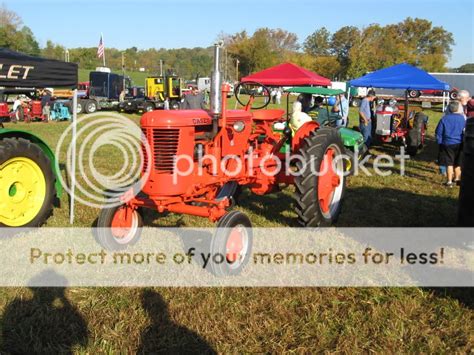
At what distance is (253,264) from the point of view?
399cm

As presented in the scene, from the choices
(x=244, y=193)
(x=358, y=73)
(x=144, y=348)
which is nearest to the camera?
(x=144, y=348)

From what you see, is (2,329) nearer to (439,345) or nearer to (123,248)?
(123,248)

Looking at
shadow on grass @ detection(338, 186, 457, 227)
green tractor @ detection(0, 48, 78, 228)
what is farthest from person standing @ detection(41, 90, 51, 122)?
shadow on grass @ detection(338, 186, 457, 227)

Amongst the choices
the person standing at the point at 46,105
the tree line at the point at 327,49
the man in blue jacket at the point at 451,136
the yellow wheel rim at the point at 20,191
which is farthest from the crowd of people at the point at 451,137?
the tree line at the point at 327,49

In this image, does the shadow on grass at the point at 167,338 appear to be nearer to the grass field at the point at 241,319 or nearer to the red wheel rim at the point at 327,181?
the grass field at the point at 241,319

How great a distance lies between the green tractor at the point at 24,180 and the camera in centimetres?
431

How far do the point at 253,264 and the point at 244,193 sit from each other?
8.32 ft

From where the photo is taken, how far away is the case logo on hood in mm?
4742

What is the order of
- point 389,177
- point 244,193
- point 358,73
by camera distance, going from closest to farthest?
point 244,193 < point 389,177 < point 358,73

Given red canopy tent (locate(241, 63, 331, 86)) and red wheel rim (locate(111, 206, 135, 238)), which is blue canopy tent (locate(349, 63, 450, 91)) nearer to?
red canopy tent (locate(241, 63, 331, 86))

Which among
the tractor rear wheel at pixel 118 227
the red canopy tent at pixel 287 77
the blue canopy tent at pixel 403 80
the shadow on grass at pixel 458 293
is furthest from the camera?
the red canopy tent at pixel 287 77

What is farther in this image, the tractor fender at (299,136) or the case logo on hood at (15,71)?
the tractor fender at (299,136)

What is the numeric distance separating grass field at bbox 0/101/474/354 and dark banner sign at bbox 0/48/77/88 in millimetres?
2522

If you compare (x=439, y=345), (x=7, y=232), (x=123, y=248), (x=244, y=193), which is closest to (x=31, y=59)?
(x=7, y=232)
